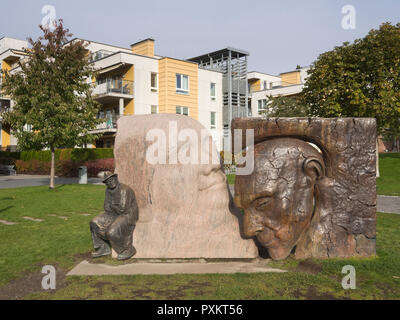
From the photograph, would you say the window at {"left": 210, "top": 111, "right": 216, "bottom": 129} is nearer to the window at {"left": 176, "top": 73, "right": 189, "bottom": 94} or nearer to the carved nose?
the window at {"left": 176, "top": 73, "right": 189, "bottom": 94}

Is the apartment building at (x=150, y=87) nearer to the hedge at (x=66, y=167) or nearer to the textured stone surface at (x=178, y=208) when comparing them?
the hedge at (x=66, y=167)

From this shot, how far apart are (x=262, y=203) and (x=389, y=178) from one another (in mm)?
14627

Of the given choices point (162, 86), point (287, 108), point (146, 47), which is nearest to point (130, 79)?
point (162, 86)

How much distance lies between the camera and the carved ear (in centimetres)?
472

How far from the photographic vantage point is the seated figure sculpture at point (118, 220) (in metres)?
4.95

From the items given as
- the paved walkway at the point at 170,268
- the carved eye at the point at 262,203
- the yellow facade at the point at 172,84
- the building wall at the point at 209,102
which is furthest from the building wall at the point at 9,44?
the carved eye at the point at 262,203

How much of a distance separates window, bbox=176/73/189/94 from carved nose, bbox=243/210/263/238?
78.0 ft

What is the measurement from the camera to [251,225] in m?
4.74

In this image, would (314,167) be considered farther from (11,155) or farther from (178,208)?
(11,155)

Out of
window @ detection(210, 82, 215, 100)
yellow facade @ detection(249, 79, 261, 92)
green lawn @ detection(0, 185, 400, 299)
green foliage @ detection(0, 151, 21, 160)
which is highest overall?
yellow facade @ detection(249, 79, 261, 92)

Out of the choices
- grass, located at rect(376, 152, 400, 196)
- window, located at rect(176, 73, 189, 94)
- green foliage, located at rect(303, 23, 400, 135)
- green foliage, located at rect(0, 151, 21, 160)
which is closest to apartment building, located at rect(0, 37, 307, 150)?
window, located at rect(176, 73, 189, 94)

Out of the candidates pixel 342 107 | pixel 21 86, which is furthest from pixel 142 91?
pixel 342 107

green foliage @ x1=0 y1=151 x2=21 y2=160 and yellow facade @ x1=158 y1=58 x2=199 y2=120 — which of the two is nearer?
yellow facade @ x1=158 y1=58 x2=199 y2=120

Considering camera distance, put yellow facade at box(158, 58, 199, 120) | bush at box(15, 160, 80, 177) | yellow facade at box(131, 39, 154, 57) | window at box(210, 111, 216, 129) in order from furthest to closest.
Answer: window at box(210, 111, 216, 129)
yellow facade at box(131, 39, 154, 57)
yellow facade at box(158, 58, 199, 120)
bush at box(15, 160, 80, 177)
